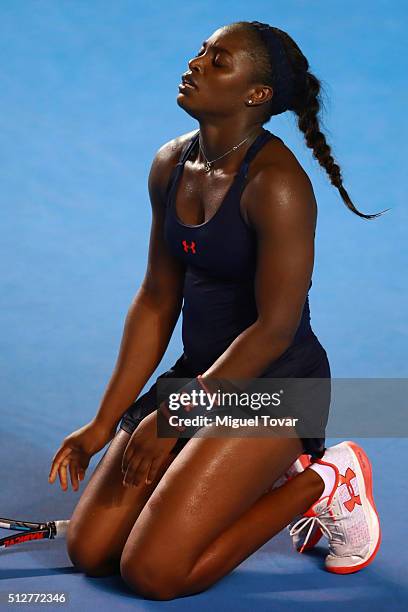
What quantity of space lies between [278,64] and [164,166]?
0.44 meters

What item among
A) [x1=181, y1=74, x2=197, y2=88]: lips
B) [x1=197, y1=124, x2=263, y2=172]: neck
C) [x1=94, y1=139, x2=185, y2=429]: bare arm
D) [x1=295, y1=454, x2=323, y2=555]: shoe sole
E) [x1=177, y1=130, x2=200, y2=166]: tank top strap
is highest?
[x1=181, y1=74, x2=197, y2=88]: lips

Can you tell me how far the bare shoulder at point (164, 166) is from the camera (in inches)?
125

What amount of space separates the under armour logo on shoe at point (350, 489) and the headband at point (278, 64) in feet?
3.18

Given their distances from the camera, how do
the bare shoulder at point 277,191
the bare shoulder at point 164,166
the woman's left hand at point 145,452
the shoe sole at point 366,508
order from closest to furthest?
the bare shoulder at point 277,191 → the woman's left hand at point 145,452 → the shoe sole at point 366,508 → the bare shoulder at point 164,166

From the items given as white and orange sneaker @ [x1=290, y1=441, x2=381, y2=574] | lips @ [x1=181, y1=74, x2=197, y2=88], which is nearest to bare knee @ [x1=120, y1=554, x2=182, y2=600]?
white and orange sneaker @ [x1=290, y1=441, x2=381, y2=574]

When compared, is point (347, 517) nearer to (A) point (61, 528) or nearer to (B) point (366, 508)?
(B) point (366, 508)

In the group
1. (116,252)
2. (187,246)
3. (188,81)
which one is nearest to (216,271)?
(187,246)

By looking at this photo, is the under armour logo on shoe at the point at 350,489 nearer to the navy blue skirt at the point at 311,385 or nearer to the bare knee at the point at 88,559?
the navy blue skirt at the point at 311,385

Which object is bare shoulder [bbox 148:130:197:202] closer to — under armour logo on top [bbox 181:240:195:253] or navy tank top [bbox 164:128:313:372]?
navy tank top [bbox 164:128:313:372]

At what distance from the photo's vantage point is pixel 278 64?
2.92m

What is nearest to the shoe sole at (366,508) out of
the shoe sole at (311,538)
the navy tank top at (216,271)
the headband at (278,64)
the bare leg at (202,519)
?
the shoe sole at (311,538)

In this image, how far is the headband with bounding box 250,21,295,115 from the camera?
2.92 m

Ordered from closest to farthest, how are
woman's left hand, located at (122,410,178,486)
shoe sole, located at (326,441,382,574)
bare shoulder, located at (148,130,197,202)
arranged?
woman's left hand, located at (122,410,178,486) < shoe sole, located at (326,441,382,574) < bare shoulder, located at (148,130,197,202)

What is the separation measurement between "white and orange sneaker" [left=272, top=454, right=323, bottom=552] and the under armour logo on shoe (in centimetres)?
11
